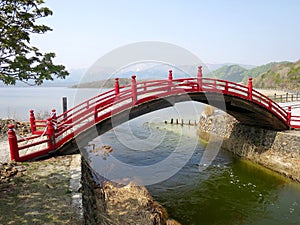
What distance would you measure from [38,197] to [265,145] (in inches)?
511

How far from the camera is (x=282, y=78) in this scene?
2195 inches

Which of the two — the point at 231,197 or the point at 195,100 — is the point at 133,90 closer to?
the point at 195,100

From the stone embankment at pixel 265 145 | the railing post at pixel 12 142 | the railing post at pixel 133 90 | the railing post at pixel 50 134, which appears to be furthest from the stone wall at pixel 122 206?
the stone embankment at pixel 265 145

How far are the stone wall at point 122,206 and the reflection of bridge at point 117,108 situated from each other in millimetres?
1318

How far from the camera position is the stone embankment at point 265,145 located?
458 inches

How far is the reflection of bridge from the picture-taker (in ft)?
25.6

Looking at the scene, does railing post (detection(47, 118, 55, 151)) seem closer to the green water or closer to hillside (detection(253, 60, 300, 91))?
the green water

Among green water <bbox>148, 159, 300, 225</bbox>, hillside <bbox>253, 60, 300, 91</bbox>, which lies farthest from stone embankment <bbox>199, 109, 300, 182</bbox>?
hillside <bbox>253, 60, 300, 91</bbox>

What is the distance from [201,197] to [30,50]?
29.4 feet

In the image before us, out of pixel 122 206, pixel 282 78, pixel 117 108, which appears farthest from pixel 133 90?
pixel 282 78

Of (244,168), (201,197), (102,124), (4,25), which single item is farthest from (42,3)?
(244,168)

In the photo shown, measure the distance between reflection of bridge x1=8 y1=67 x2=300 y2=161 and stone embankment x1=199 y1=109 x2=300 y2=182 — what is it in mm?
1619

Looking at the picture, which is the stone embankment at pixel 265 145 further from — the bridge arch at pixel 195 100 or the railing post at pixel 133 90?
the railing post at pixel 133 90

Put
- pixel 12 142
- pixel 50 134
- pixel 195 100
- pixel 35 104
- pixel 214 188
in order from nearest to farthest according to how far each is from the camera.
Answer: pixel 12 142
pixel 50 134
pixel 214 188
pixel 195 100
pixel 35 104
